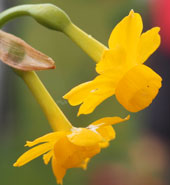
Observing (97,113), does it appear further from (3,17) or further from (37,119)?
(3,17)

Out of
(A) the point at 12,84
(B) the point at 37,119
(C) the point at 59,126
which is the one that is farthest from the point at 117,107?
(C) the point at 59,126

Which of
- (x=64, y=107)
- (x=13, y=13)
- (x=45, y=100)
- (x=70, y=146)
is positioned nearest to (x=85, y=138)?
(x=70, y=146)

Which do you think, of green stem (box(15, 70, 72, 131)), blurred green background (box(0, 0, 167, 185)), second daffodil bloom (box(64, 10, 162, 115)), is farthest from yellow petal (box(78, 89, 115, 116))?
blurred green background (box(0, 0, 167, 185))

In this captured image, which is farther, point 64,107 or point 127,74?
point 64,107

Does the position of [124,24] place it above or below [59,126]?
above

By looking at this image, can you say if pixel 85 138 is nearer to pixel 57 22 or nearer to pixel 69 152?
pixel 69 152
